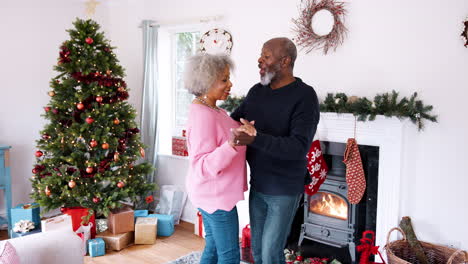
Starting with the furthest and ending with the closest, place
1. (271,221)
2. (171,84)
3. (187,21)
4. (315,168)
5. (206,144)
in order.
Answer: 1. (171,84)
2. (187,21)
3. (315,168)
4. (271,221)
5. (206,144)

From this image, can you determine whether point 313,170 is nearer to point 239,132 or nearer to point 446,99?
point 446,99

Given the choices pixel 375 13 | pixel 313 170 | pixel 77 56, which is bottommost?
pixel 313 170

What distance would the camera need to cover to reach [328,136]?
297cm

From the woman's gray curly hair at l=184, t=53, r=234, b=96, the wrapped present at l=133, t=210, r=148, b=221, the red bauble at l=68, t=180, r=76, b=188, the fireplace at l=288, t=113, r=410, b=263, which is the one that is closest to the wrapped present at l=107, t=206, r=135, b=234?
the wrapped present at l=133, t=210, r=148, b=221

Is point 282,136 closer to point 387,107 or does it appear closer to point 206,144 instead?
point 206,144

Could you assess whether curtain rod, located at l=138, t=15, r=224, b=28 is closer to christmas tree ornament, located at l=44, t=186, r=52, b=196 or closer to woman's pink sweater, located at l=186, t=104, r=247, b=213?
christmas tree ornament, located at l=44, t=186, r=52, b=196

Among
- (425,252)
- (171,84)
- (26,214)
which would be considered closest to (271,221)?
(425,252)

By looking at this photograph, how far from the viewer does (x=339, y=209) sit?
3033mm

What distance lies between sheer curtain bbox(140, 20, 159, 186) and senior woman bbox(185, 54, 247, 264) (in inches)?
100

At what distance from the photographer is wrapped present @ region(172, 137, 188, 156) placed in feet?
13.5

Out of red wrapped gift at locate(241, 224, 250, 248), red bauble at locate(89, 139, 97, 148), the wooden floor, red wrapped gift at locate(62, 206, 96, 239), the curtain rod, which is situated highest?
the curtain rod

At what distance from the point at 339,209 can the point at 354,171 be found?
42cm

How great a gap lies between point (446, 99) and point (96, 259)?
2810 millimetres

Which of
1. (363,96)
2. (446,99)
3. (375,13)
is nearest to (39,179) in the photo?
(363,96)
